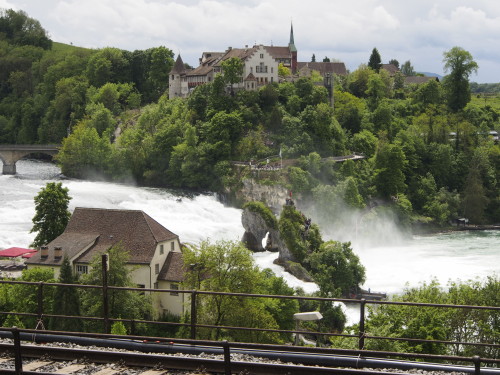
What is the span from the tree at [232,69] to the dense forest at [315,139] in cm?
80

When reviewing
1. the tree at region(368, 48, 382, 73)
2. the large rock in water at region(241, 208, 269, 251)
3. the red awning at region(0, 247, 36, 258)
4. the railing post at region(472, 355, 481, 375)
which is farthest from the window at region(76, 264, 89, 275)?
the tree at region(368, 48, 382, 73)

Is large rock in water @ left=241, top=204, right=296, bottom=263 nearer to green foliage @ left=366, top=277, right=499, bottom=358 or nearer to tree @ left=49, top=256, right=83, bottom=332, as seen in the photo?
green foliage @ left=366, top=277, right=499, bottom=358

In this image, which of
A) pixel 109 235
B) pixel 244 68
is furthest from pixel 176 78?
pixel 109 235

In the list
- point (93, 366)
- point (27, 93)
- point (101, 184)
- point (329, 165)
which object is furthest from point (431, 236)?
point (27, 93)

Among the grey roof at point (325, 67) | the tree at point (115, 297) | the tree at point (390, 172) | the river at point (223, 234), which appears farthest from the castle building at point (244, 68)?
the tree at point (115, 297)

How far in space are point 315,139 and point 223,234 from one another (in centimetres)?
2383

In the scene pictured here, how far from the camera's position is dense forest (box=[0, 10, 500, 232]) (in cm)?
6988

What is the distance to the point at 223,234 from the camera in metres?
53.3

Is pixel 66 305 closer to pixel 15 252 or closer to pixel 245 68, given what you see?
pixel 15 252

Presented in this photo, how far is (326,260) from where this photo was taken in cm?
4428

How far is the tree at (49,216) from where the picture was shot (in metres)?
43.0

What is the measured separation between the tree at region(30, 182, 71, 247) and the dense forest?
24.3m

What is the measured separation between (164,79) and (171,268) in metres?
71.8

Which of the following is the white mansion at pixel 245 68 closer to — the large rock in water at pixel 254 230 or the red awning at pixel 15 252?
the large rock in water at pixel 254 230
